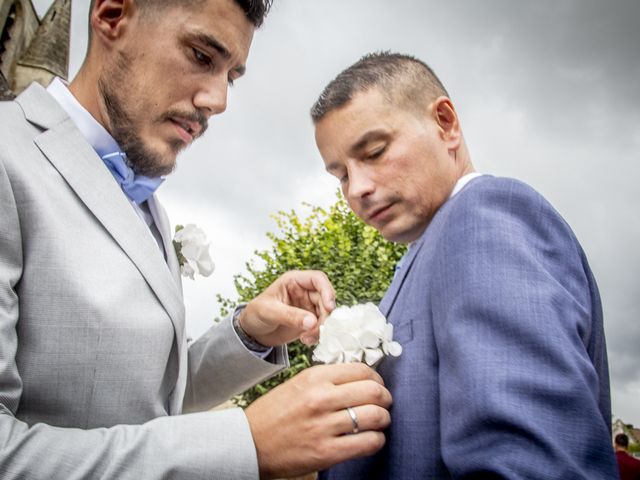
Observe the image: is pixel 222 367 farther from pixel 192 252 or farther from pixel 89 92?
pixel 89 92

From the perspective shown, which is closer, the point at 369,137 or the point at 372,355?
the point at 372,355

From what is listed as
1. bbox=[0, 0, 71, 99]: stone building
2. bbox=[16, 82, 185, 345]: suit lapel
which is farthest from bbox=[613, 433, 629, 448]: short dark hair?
bbox=[0, 0, 71, 99]: stone building

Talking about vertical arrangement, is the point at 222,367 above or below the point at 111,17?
below

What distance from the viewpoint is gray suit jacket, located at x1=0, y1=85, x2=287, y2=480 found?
1.33 metres

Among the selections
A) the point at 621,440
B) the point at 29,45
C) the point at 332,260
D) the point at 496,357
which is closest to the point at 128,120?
the point at 496,357

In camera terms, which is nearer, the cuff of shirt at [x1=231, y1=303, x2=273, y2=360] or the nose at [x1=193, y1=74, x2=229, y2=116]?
the nose at [x1=193, y1=74, x2=229, y2=116]

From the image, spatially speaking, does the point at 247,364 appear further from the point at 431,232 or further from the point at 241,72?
the point at 241,72

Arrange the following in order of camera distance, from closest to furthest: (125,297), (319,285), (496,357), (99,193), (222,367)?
(496,357)
(125,297)
(99,193)
(319,285)
(222,367)

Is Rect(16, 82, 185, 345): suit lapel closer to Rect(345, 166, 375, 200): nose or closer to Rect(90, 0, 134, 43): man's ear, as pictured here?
Rect(90, 0, 134, 43): man's ear

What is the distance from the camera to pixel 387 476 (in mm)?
1577

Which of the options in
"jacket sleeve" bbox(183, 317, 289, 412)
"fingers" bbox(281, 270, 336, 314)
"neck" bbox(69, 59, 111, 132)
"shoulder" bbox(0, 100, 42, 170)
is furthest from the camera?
"jacket sleeve" bbox(183, 317, 289, 412)

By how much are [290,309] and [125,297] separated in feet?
3.06

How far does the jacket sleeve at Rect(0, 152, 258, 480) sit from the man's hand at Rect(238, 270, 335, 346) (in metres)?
0.83

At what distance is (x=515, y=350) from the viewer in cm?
121
